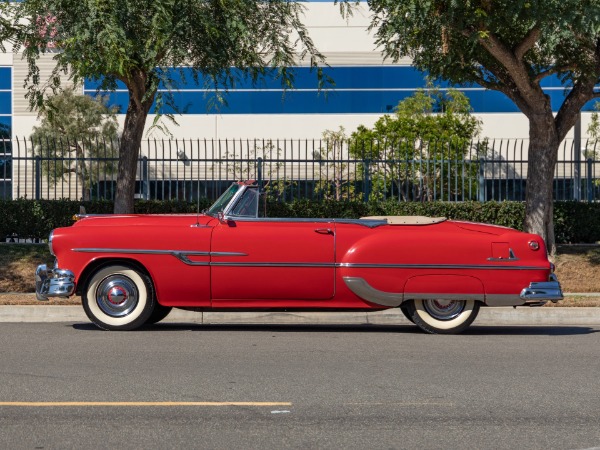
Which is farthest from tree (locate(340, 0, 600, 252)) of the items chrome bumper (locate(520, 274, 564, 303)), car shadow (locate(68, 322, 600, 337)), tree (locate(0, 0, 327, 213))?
chrome bumper (locate(520, 274, 564, 303))

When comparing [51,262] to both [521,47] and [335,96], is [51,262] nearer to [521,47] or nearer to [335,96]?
[521,47]

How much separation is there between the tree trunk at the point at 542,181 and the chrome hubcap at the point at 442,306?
27.1ft

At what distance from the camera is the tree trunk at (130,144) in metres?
18.5

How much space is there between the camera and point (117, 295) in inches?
451

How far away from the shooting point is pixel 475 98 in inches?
1912

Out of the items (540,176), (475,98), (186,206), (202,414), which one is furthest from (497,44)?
(475,98)

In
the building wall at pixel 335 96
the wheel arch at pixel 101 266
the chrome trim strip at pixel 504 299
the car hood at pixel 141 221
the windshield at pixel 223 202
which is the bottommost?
the chrome trim strip at pixel 504 299

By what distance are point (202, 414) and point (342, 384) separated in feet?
5.15

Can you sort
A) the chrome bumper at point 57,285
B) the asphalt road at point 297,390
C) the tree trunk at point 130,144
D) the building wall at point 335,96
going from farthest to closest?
the building wall at point 335,96 < the tree trunk at point 130,144 < the chrome bumper at point 57,285 < the asphalt road at point 297,390

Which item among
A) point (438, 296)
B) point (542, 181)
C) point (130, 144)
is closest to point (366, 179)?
point (542, 181)

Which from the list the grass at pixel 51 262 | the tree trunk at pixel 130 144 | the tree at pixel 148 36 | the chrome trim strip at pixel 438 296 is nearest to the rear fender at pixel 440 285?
the chrome trim strip at pixel 438 296

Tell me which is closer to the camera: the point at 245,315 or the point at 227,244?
the point at 227,244

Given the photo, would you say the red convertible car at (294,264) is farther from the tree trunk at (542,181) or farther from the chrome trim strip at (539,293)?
the tree trunk at (542,181)

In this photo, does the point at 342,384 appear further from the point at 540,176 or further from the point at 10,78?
the point at 10,78
